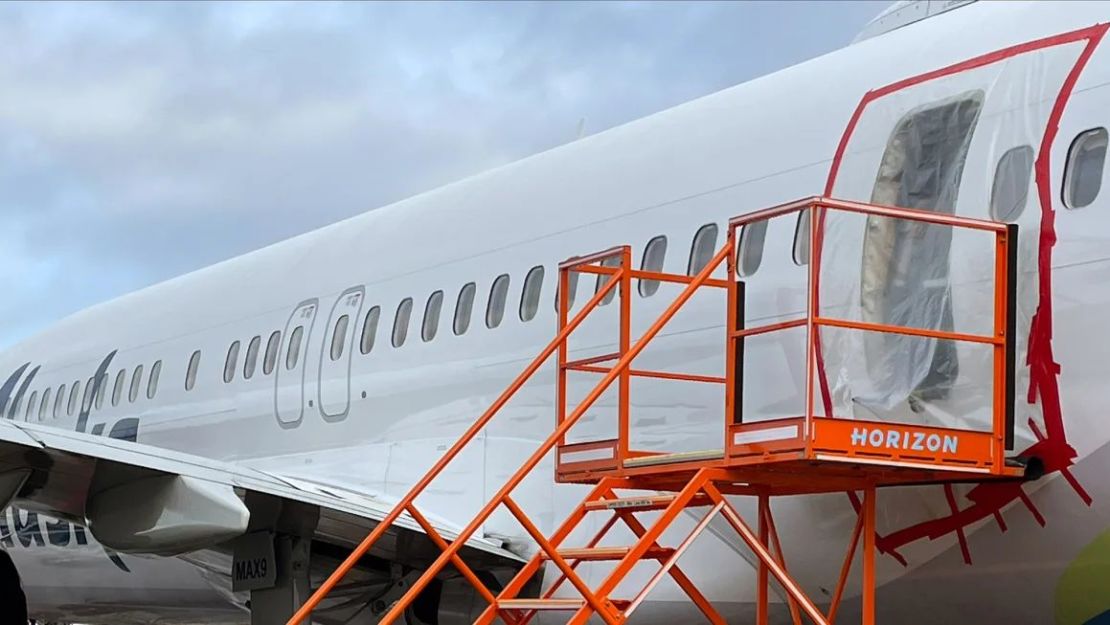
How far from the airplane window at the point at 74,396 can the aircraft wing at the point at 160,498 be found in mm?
7413

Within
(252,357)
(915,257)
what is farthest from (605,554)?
(252,357)

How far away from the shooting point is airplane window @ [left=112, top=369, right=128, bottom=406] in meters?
17.0

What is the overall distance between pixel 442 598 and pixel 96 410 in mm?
7378

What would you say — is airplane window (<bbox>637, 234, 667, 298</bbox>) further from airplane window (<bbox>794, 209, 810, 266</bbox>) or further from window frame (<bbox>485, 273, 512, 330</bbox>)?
window frame (<bbox>485, 273, 512, 330</bbox>)

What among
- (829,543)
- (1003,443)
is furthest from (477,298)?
(1003,443)

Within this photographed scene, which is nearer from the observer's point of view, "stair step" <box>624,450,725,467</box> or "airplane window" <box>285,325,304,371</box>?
"stair step" <box>624,450,725,467</box>

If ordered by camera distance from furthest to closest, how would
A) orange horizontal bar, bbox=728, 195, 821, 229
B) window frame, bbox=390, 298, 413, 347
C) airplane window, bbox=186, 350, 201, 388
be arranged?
1. airplane window, bbox=186, 350, 201, 388
2. window frame, bbox=390, 298, 413, 347
3. orange horizontal bar, bbox=728, 195, 821, 229

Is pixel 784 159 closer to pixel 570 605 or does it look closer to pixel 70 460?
pixel 570 605

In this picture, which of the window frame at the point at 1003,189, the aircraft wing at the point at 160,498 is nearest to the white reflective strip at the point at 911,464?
the window frame at the point at 1003,189

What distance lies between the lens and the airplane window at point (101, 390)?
57.1ft

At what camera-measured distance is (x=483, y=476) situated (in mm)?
11297

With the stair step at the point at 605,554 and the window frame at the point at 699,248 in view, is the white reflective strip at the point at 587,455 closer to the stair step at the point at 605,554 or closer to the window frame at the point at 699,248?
the stair step at the point at 605,554

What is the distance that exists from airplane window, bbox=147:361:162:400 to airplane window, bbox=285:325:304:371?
2.73m

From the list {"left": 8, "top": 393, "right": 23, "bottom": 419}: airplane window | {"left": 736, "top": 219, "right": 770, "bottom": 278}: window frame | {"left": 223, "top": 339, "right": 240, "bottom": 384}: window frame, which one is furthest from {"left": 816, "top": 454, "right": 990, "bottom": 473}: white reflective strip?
{"left": 8, "top": 393, "right": 23, "bottom": 419}: airplane window
